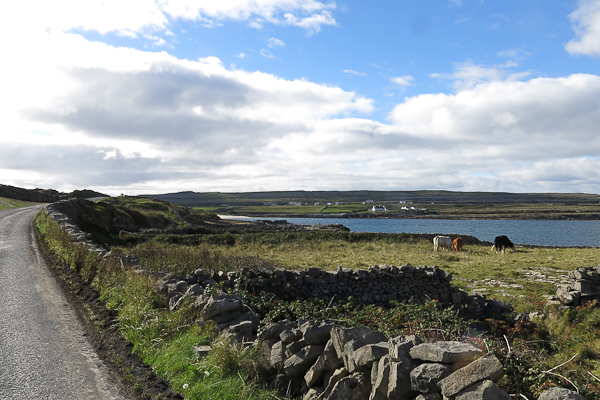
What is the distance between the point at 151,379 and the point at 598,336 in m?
12.1

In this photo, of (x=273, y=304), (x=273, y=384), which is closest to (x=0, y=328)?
(x=273, y=304)

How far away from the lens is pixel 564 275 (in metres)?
20.8

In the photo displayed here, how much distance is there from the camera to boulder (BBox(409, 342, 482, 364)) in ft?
13.8

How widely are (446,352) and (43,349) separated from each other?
8075mm

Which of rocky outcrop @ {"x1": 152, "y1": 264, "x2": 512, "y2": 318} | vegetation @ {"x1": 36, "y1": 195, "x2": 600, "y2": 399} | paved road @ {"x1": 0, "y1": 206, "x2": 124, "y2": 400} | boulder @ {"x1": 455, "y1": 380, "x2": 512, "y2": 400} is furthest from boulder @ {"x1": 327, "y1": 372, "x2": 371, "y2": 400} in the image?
rocky outcrop @ {"x1": 152, "y1": 264, "x2": 512, "y2": 318}

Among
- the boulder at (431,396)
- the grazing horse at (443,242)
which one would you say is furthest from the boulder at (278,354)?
the grazing horse at (443,242)

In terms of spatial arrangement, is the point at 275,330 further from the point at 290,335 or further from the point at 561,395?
the point at 561,395

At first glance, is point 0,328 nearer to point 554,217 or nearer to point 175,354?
point 175,354

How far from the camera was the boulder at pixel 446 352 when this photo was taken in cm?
420

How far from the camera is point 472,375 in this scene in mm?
3912

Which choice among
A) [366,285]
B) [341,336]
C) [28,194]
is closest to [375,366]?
[341,336]

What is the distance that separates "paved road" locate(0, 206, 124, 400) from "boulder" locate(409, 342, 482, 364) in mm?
4887

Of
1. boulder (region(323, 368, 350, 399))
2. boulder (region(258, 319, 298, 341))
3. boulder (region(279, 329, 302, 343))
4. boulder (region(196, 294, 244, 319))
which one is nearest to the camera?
boulder (region(323, 368, 350, 399))

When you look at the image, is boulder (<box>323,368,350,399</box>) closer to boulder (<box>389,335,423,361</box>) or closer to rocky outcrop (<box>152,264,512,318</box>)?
boulder (<box>389,335,423,361</box>)
